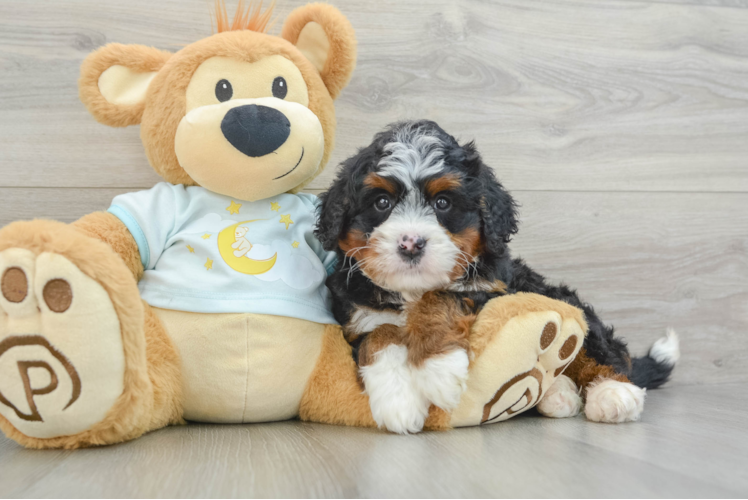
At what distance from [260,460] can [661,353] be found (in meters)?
1.49

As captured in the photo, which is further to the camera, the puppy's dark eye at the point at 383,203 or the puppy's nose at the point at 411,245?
the puppy's dark eye at the point at 383,203

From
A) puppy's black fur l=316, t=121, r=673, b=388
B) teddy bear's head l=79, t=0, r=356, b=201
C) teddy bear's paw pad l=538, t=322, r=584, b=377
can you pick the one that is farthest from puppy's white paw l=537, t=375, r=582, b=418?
teddy bear's head l=79, t=0, r=356, b=201

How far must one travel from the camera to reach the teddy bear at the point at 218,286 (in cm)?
122

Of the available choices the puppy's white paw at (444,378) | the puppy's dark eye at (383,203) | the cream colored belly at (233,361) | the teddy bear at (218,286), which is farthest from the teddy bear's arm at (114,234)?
the puppy's white paw at (444,378)

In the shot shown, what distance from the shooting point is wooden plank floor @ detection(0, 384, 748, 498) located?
1043 millimetres

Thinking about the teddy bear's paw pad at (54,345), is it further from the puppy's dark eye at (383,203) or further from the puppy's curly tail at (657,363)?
the puppy's curly tail at (657,363)

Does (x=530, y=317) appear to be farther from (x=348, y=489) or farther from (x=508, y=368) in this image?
(x=348, y=489)

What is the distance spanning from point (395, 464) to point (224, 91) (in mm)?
1006

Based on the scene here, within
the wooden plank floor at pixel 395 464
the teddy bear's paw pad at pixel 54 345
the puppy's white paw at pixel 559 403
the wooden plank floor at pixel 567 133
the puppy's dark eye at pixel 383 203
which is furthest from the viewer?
the wooden plank floor at pixel 567 133

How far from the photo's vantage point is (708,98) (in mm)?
2447

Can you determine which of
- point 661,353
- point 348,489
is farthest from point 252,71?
point 661,353

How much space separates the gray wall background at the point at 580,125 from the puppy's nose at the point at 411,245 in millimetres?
865

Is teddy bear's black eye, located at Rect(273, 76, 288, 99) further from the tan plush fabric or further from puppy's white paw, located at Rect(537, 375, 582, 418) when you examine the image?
puppy's white paw, located at Rect(537, 375, 582, 418)

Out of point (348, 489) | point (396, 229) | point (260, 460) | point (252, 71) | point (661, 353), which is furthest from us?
point (661, 353)
